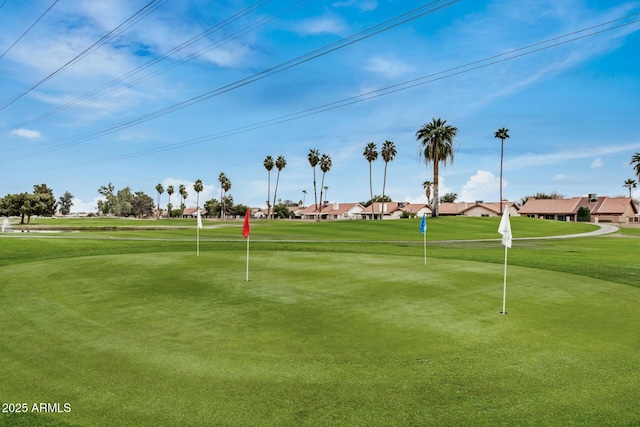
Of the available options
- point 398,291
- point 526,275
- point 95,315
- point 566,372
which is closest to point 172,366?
point 95,315

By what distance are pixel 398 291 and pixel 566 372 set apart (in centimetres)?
694

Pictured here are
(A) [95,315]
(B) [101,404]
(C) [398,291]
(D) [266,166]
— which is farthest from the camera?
(D) [266,166]

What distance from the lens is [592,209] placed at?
409 ft

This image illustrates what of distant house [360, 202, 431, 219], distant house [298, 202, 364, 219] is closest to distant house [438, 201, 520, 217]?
distant house [360, 202, 431, 219]

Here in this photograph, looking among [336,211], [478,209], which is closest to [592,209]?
[478,209]

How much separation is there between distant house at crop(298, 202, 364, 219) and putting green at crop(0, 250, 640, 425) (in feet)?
503

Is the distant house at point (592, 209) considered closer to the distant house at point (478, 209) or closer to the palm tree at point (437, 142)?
the distant house at point (478, 209)

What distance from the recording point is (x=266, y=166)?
152 metres

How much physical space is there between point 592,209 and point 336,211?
92301 millimetres

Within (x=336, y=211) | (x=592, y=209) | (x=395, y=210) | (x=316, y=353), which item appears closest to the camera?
(x=316, y=353)

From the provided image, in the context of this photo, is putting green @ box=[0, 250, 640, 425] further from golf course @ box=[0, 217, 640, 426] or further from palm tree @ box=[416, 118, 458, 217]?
palm tree @ box=[416, 118, 458, 217]

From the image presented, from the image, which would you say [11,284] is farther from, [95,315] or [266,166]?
[266,166]

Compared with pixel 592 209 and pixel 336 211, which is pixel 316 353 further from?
pixel 336 211

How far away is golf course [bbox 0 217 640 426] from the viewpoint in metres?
5.64
